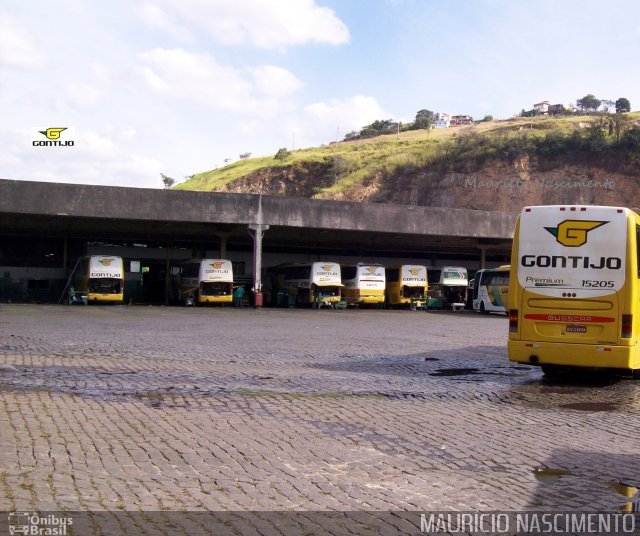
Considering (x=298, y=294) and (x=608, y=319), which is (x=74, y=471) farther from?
(x=298, y=294)

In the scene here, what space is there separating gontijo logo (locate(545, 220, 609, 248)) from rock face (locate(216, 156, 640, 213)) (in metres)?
64.6

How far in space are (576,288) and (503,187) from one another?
68.0 meters

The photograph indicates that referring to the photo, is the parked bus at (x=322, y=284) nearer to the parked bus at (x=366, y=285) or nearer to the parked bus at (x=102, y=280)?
the parked bus at (x=366, y=285)

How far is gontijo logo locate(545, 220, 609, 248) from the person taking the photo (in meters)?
12.5

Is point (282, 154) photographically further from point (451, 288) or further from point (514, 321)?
point (514, 321)

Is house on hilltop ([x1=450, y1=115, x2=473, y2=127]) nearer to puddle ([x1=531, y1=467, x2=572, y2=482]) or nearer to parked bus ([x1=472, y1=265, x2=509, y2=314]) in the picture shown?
parked bus ([x1=472, y1=265, x2=509, y2=314])

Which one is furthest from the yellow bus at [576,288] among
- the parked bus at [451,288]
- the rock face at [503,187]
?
the rock face at [503,187]

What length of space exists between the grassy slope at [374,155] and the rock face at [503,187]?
237cm

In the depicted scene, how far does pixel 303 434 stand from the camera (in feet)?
26.2

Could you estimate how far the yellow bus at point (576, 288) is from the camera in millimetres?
12180

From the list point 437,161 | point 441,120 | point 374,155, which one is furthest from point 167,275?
point 441,120

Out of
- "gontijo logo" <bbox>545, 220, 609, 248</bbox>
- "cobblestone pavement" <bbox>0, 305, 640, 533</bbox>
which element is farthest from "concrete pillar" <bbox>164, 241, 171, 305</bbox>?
"gontijo logo" <bbox>545, 220, 609, 248</bbox>

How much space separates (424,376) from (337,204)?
93.9 feet

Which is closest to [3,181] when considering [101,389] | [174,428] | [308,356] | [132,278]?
[132,278]
